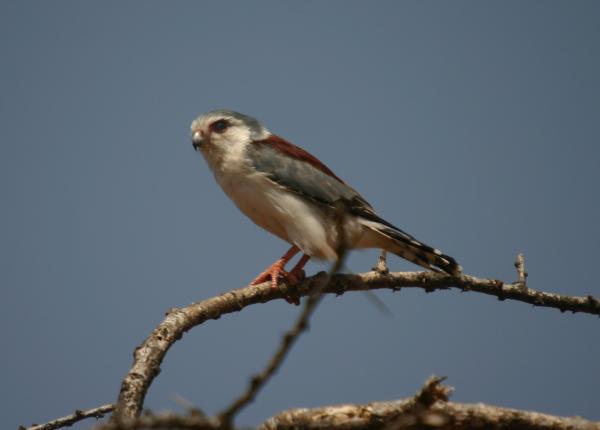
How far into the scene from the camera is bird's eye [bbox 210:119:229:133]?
7.08 m

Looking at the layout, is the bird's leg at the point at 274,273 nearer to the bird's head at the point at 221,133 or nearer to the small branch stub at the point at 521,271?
the bird's head at the point at 221,133

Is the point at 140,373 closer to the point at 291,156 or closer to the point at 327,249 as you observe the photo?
the point at 327,249

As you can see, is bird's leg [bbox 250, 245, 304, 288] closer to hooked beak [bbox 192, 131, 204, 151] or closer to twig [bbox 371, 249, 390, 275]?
twig [bbox 371, 249, 390, 275]

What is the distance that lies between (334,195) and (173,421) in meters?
4.76

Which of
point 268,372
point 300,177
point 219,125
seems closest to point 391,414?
point 268,372

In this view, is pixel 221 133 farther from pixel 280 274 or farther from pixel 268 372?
pixel 268 372

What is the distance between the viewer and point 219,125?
712 cm

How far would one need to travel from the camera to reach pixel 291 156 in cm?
694

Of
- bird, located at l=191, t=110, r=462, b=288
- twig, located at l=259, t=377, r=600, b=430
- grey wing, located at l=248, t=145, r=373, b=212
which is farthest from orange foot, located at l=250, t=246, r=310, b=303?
twig, located at l=259, t=377, r=600, b=430

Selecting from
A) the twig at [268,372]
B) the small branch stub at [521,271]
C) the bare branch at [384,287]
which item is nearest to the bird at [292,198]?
the bare branch at [384,287]

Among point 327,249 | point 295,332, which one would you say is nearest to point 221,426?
point 295,332

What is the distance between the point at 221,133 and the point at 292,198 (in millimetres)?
1148

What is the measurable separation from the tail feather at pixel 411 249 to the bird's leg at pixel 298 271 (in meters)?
0.72

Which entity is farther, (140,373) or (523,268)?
(523,268)
